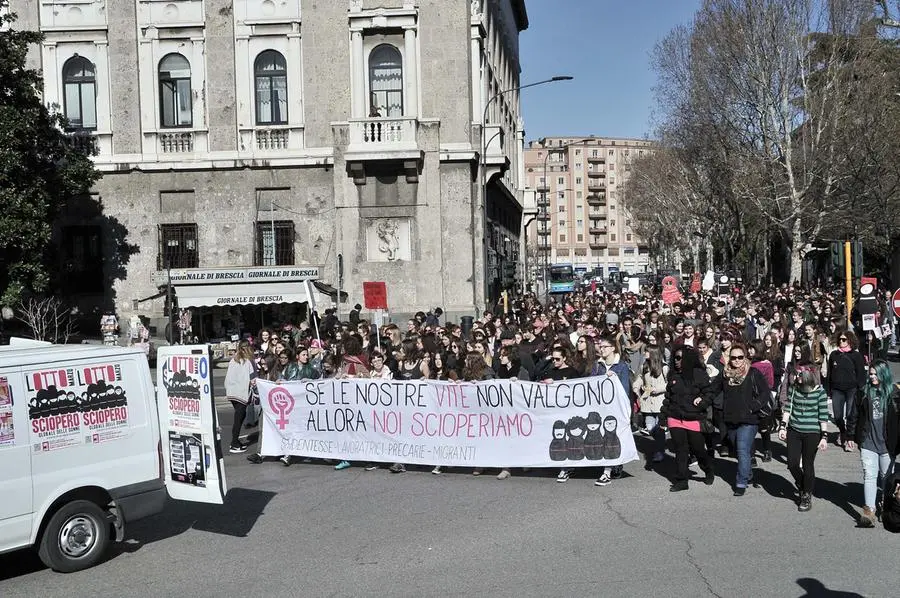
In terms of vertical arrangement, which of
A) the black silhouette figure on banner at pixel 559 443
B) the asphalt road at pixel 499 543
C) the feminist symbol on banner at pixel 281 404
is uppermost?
the feminist symbol on banner at pixel 281 404

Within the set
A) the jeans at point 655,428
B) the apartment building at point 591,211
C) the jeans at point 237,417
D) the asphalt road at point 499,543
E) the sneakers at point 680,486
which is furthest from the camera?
the apartment building at point 591,211

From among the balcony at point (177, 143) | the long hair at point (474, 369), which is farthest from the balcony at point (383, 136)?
the long hair at point (474, 369)

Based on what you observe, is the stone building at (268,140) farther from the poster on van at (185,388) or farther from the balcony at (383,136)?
the poster on van at (185,388)

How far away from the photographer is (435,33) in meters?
29.3

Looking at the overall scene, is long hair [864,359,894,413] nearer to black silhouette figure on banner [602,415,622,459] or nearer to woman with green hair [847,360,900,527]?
woman with green hair [847,360,900,527]

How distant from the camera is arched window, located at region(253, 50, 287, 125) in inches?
1162

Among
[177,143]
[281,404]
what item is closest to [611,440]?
[281,404]

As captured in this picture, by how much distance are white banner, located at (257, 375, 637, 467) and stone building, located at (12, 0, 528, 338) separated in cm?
1594

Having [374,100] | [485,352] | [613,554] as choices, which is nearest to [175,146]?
[374,100]

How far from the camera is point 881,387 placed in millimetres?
8805

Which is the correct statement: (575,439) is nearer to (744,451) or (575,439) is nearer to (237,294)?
(744,451)

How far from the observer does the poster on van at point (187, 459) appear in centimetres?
884

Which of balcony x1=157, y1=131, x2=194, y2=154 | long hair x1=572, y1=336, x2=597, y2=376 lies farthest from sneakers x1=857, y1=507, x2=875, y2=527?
A: balcony x1=157, y1=131, x2=194, y2=154

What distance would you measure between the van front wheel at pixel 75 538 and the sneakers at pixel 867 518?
22.3ft
